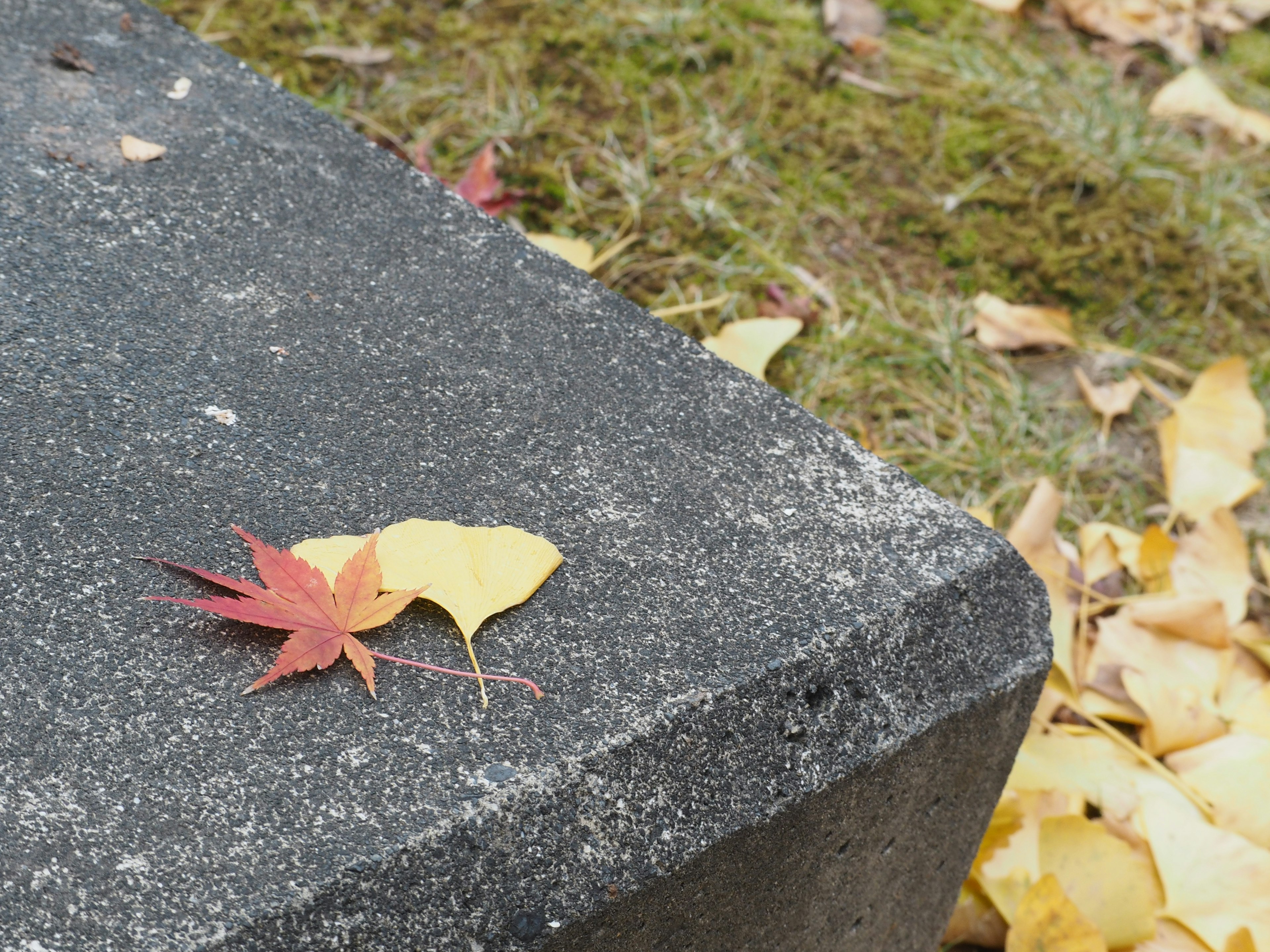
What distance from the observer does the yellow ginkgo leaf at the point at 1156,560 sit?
1569mm

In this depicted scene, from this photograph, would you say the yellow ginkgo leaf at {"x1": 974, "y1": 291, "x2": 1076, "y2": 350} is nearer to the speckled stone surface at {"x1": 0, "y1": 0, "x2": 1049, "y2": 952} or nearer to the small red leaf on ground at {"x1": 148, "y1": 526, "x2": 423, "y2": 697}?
the speckled stone surface at {"x1": 0, "y1": 0, "x2": 1049, "y2": 952}

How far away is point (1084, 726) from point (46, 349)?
4.45 feet

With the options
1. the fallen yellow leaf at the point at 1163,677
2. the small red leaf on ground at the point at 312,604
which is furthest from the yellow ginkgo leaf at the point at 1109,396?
the small red leaf on ground at the point at 312,604

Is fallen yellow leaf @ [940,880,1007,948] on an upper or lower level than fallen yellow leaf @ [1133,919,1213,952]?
lower

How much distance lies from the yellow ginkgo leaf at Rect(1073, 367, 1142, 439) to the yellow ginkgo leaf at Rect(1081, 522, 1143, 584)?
245 millimetres

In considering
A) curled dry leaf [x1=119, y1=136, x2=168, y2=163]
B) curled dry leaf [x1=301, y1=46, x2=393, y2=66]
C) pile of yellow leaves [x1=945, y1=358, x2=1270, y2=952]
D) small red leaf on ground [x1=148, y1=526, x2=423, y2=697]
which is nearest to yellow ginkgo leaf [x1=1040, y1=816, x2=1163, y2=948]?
pile of yellow leaves [x1=945, y1=358, x2=1270, y2=952]

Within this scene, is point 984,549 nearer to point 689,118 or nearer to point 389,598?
point 389,598

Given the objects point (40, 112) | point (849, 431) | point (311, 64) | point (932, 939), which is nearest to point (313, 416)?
point (40, 112)

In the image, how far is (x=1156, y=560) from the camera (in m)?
1.59

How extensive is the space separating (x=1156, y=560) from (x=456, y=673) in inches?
47.7

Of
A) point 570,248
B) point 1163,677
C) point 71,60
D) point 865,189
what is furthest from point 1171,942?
point 71,60

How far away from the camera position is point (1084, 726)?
4.75 ft

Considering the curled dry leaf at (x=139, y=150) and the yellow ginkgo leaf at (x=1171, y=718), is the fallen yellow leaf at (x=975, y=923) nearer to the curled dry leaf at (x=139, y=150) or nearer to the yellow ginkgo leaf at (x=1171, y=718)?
the yellow ginkgo leaf at (x=1171, y=718)

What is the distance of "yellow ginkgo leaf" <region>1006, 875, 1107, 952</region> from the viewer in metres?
1.12
